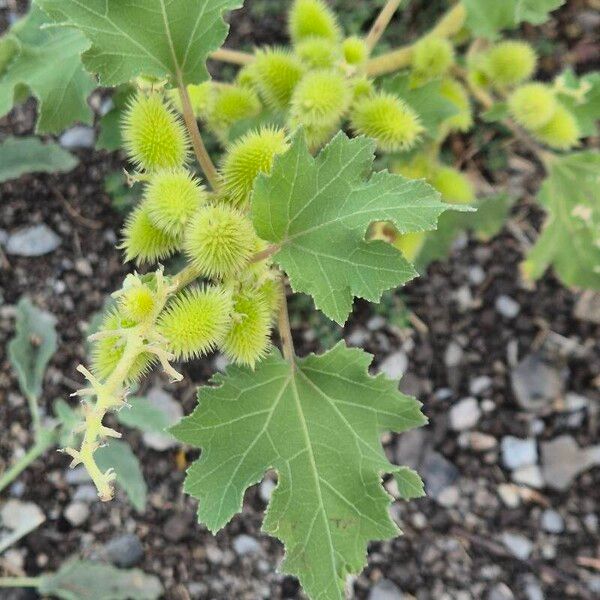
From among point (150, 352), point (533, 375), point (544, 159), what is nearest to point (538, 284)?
point (533, 375)

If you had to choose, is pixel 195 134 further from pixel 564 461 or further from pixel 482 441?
pixel 564 461

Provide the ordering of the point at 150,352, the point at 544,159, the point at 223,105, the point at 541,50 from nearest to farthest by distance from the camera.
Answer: the point at 150,352
the point at 223,105
the point at 544,159
the point at 541,50

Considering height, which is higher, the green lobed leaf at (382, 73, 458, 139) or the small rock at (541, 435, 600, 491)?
the green lobed leaf at (382, 73, 458, 139)

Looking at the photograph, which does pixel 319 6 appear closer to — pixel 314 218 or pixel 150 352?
pixel 314 218

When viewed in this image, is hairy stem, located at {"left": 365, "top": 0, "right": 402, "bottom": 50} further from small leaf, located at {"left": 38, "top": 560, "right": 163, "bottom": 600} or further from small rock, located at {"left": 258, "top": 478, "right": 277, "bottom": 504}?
small leaf, located at {"left": 38, "top": 560, "right": 163, "bottom": 600}

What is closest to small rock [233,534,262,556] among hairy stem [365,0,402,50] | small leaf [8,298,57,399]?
small leaf [8,298,57,399]
